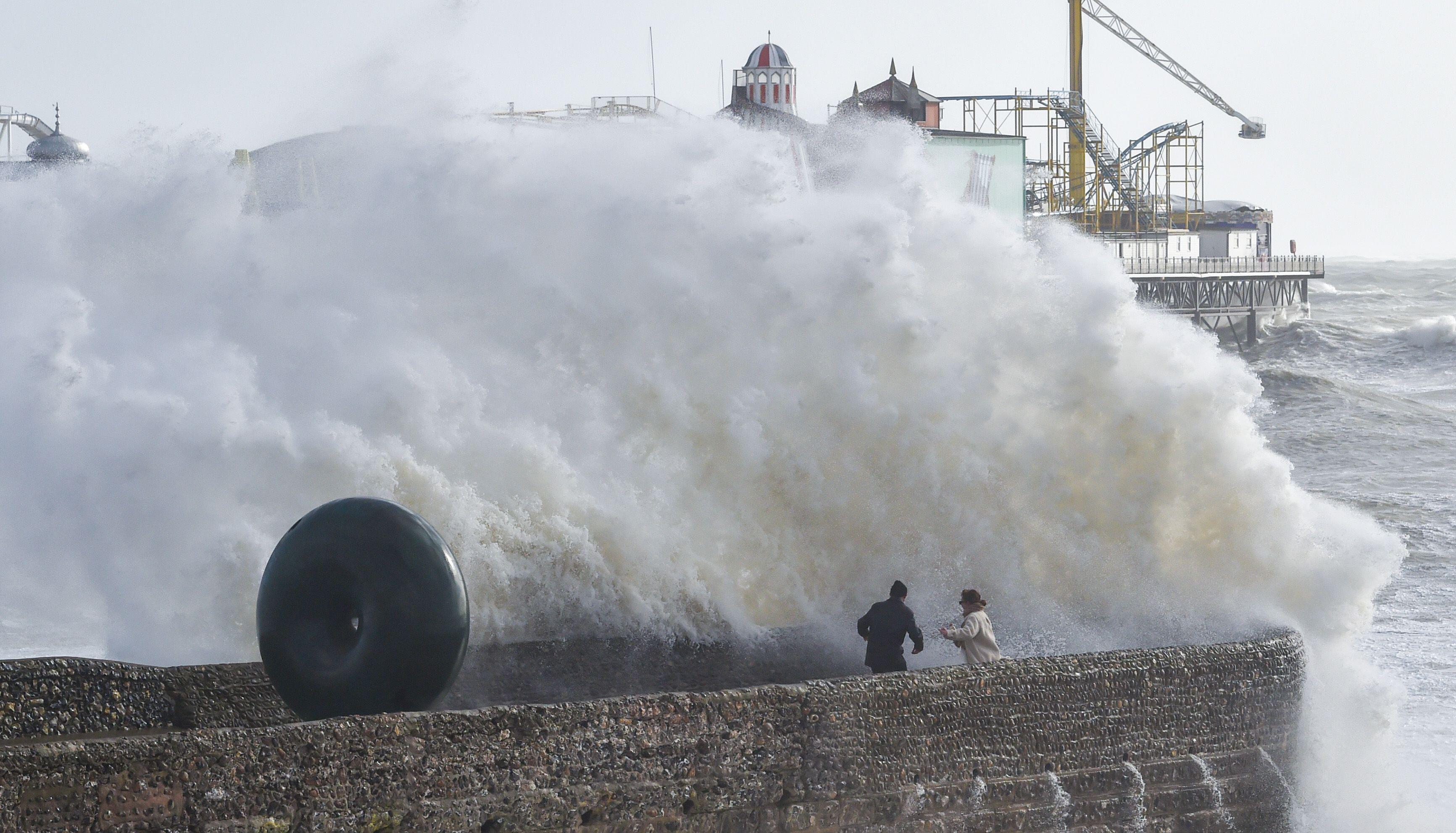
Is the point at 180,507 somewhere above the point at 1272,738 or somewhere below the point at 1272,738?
above

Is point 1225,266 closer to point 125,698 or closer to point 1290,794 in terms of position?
point 1290,794

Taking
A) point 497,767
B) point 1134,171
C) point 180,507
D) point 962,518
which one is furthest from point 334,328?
point 1134,171

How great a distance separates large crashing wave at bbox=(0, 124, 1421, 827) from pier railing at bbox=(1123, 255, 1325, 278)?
135 ft

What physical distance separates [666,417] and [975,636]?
4065 millimetres

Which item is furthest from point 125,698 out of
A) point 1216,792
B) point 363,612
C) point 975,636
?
point 1216,792

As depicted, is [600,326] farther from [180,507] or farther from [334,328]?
[180,507]

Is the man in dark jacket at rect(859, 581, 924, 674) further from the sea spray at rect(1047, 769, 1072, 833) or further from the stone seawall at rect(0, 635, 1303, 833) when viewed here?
the sea spray at rect(1047, 769, 1072, 833)

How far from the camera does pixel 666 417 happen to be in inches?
417

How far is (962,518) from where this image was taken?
1002cm

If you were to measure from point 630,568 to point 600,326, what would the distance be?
2.01 meters

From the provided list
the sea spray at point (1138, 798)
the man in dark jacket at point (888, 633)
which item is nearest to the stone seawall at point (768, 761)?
the sea spray at point (1138, 798)

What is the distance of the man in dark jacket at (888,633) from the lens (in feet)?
22.9

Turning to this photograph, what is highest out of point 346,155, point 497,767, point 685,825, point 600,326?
point 346,155

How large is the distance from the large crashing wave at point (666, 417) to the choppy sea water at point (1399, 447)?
244 centimetres
